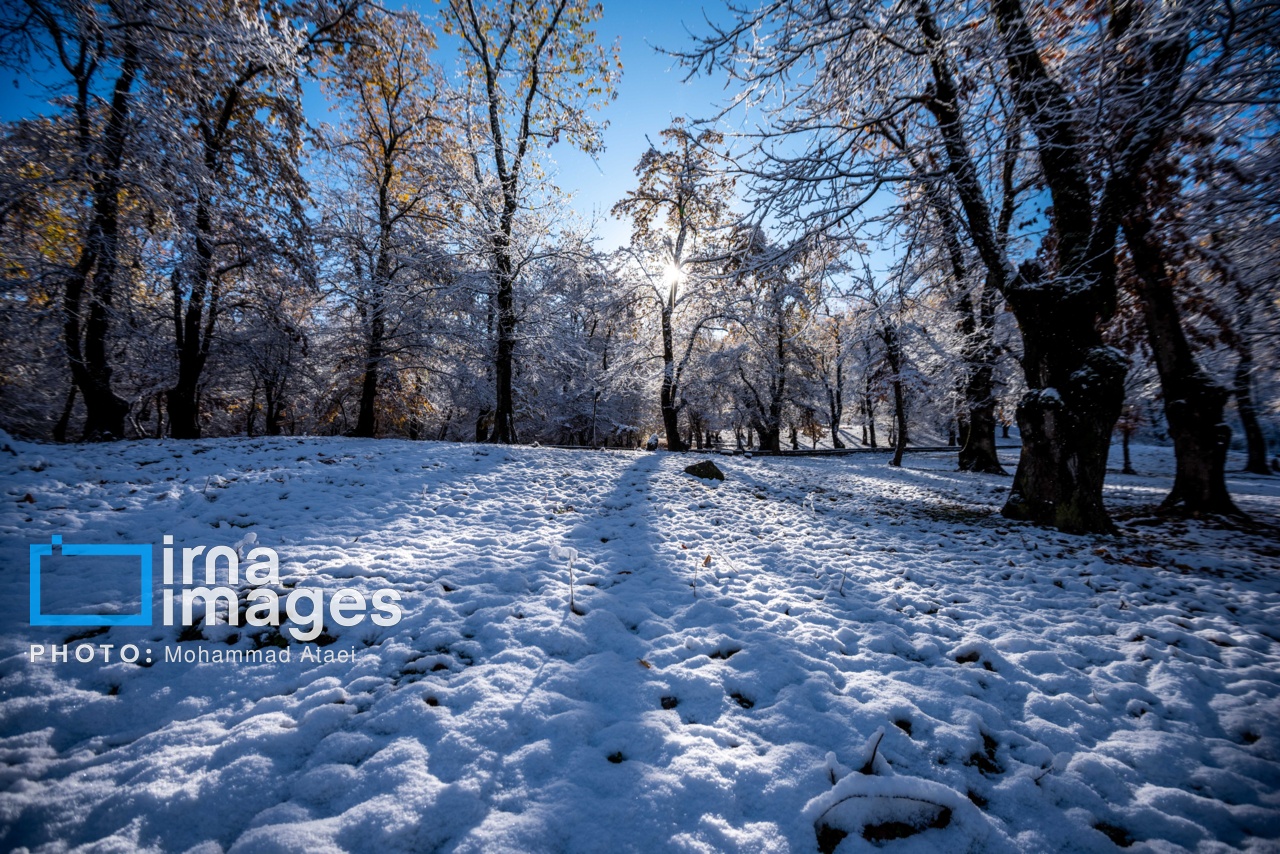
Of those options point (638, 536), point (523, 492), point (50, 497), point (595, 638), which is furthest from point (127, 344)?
point (595, 638)

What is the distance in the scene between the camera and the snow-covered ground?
5.63 ft

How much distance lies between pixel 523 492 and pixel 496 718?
4.90 metres

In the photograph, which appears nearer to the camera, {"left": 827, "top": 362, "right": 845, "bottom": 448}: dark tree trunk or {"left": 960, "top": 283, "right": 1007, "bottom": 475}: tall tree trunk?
{"left": 960, "top": 283, "right": 1007, "bottom": 475}: tall tree trunk

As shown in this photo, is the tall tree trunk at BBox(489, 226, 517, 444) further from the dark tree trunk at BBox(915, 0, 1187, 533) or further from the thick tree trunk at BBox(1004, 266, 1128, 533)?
the thick tree trunk at BBox(1004, 266, 1128, 533)

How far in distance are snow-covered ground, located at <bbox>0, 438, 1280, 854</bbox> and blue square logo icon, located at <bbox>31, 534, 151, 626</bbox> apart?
0.34 feet

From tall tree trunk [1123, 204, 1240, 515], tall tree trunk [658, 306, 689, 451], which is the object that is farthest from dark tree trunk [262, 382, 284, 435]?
tall tree trunk [1123, 204, 1240, 515]

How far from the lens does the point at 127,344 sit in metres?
9.81

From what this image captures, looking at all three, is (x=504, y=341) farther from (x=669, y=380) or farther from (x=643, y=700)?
(x=643, y=700)

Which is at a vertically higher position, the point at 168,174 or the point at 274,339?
the point at 168,174

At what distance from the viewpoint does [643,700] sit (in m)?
2.47

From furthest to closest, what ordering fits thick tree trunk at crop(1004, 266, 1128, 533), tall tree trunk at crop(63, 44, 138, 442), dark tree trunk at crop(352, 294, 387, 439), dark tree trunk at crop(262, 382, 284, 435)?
1. dark tree trunk at crop(262, 382, 284, 435)
2. dark tree trunk at crop(352, 294, 387, 439)
3. tall tree trunk at crop(63, 44, 138, 442)
4. thick tree trunk at crop(1004, 266, 1128, 533)

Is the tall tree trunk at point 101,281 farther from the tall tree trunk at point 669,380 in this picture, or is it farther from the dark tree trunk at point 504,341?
the tall tree trunk at point 669,380

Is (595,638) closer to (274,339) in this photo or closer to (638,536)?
(638,536)

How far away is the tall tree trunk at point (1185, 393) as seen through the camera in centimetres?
711
